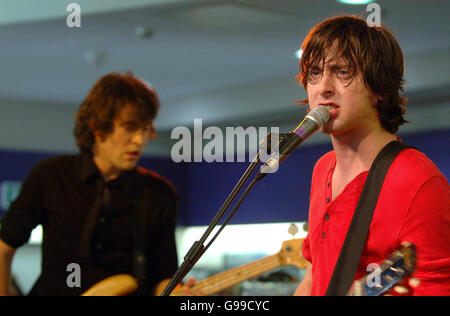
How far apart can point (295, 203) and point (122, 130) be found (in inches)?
148

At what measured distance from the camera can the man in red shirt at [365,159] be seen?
1423mm

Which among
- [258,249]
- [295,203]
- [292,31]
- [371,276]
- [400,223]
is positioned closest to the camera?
[371,276]

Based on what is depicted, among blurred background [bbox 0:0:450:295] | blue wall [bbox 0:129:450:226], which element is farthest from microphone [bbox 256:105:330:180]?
blue wall [bbox 0:129:450:226]

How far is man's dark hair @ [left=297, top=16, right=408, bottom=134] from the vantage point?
159 cm

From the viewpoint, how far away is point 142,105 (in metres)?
3.00

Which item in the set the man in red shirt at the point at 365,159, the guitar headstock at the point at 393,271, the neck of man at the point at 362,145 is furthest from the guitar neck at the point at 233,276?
the guitar headstock at the point at 393,271

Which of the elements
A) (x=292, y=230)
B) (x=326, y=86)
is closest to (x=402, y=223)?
(x=326, y=86)

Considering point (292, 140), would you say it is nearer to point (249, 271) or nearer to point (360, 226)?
point (360, 226)

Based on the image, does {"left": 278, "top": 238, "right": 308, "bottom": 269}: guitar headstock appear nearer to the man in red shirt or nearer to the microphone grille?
the man in red shirt

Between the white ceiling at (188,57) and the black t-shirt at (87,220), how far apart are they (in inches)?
73.0

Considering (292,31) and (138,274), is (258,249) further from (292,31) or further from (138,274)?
(138,274)

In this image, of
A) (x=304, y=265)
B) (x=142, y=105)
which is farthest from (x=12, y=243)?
(x=304, y=265)

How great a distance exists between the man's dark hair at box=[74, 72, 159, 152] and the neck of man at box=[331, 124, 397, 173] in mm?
1493

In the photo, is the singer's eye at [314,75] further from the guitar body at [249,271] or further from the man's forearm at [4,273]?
the man's forearm at [4,273]
